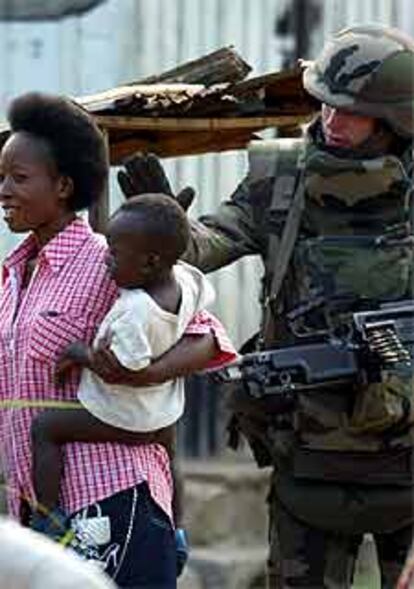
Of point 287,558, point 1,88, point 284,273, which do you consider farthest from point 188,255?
point 1,88

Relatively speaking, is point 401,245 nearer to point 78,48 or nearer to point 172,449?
point 172,449

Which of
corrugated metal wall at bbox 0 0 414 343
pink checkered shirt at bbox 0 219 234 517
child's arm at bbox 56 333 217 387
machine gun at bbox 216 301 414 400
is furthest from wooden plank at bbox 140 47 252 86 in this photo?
corrugated metal wall at bbox 0 0 414 343

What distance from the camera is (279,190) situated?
22.3 ft

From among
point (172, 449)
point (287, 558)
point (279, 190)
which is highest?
point (279, 190)

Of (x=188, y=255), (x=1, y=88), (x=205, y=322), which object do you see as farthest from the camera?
(x=1, y=88)

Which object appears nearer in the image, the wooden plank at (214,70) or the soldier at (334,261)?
the soldier at (334,261)

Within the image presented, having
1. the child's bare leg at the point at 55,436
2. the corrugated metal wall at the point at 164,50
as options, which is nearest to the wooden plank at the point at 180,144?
the child's bare leg at the point at 55,436

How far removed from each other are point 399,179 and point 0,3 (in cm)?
317

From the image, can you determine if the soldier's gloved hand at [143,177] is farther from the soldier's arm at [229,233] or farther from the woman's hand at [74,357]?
the woman's hand at [74,357]

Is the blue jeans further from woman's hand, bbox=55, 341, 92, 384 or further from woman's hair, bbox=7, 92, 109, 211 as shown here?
woman's hair, bbox=7, 92, 109, 211

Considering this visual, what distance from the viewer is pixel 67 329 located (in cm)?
607

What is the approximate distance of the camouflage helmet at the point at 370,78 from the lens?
666cm

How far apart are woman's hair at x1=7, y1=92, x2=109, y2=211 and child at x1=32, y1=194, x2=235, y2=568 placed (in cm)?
18

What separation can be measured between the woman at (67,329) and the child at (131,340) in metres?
0.04
